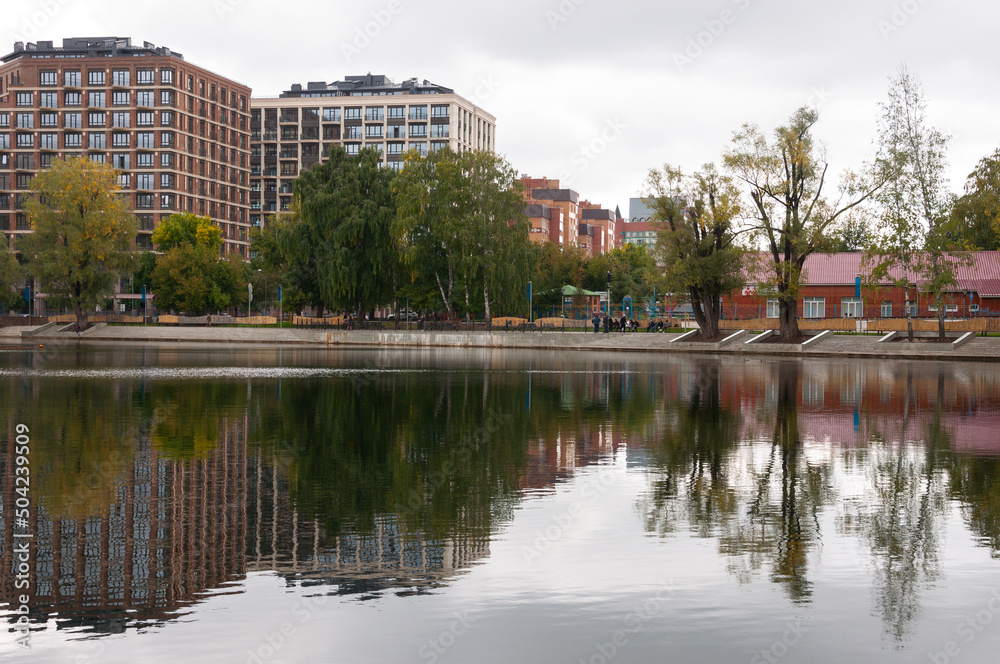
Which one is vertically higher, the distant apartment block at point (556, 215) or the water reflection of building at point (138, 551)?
the distant apartment block at point (556, 215)

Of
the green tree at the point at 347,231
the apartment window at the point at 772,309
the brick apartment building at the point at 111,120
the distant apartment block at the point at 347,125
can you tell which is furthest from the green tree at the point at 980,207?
the brick apartment building at the point at 111,120

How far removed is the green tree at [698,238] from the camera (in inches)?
2318

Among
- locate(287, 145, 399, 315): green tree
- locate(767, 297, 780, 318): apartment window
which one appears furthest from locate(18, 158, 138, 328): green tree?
locate(767, 297, 780, 318): apartment window

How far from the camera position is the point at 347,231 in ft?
225

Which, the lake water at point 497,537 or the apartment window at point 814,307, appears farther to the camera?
the apartment window at point 814,307

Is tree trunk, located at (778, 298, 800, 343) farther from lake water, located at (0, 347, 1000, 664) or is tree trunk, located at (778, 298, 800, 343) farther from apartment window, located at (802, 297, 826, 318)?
lake water, located at (0, 347, 1000, 664)

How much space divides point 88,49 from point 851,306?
111 metres

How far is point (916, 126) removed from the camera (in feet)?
175

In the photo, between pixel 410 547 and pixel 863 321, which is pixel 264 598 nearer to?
pixel 410 547

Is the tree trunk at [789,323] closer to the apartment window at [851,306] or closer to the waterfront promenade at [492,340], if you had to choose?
the waterfront promenade at [492,340]

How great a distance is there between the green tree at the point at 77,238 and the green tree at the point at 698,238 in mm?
47426

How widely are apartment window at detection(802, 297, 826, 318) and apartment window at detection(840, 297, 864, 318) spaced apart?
4.83 ft

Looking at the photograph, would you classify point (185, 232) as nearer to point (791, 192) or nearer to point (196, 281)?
point (196, 281)

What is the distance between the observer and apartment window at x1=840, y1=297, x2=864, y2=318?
255ft
